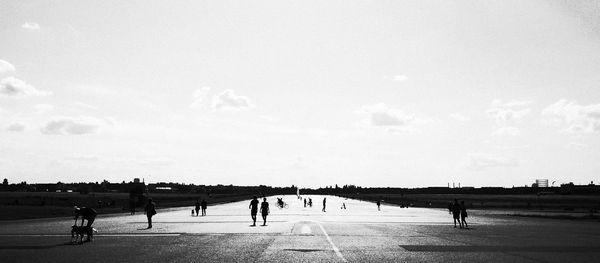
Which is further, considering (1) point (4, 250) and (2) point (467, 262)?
(1) point (4, 250)

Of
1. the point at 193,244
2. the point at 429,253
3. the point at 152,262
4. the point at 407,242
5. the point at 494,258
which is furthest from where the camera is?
the point at 407,242

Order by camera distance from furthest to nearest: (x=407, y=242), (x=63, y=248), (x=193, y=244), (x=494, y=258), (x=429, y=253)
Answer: (x=407, y=242), (x=193, y=244), (x=63, y=248), (x=429, y=253), (x=494, y=258)

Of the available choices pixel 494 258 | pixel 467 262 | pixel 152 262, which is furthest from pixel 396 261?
pixel 152 262

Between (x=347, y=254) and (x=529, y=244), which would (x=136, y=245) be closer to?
(x=347, y=254)

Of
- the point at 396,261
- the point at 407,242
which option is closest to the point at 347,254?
the point at 396,261

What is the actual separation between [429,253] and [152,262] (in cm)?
877

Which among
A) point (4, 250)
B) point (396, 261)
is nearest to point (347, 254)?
point (396, 261)

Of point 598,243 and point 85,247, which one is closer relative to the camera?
point 85,247

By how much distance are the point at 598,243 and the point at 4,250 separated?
22.5 m

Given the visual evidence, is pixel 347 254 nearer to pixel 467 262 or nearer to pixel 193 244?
pixel 467 262

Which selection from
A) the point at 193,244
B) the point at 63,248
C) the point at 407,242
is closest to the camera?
the point at 63,248

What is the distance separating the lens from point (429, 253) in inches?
668

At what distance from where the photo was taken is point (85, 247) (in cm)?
1883

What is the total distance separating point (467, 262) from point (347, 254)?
365cm
